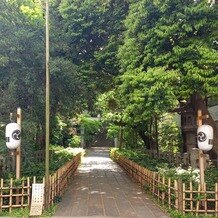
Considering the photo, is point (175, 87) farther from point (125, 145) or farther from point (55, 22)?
point (125, 145)

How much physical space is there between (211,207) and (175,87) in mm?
5114

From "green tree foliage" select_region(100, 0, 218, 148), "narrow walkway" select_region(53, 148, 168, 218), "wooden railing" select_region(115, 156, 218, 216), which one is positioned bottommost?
"narrow walkway" select_region(53, 148, 168, 218)

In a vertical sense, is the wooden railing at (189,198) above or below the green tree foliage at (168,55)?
below

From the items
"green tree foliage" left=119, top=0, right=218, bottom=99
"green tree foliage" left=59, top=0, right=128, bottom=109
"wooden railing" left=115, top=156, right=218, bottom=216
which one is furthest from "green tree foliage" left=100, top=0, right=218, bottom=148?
"green tree foliage" left=59, top=0, right=128, bottom=109

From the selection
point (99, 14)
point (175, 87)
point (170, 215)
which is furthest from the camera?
point (99, 14)

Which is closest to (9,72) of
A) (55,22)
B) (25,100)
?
(25,100)

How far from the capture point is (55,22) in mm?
21469

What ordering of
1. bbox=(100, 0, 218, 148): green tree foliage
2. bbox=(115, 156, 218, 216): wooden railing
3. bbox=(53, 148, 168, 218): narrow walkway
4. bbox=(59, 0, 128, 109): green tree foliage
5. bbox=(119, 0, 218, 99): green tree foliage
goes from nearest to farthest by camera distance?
bbox=(115, 156, 218, 216): wooden railing, bbox=(53, 148, 168, 218): narrow walkway, bbox=(100, 0, 218, 148): green tree foliage, bbox=(119, 0, 218, 99): green tree foliage, bbox=(59, 0, 128, 109): green tree foliage

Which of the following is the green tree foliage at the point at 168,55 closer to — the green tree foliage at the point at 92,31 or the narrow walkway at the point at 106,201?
the narrow walkway at the point at 106,201

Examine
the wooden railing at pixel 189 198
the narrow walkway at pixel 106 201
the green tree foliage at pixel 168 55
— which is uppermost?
the green tree foliage at pixel 168 55

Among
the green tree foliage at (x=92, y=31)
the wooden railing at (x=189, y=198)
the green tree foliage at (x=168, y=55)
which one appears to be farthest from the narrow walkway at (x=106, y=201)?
the green tree foliage at (x=92, y=31)

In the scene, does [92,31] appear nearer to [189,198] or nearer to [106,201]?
[106,201]

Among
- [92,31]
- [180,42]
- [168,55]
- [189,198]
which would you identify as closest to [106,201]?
[189,198]

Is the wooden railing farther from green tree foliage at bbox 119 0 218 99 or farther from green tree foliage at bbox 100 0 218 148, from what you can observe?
green tree foliage at bbox 119 0 218 99
